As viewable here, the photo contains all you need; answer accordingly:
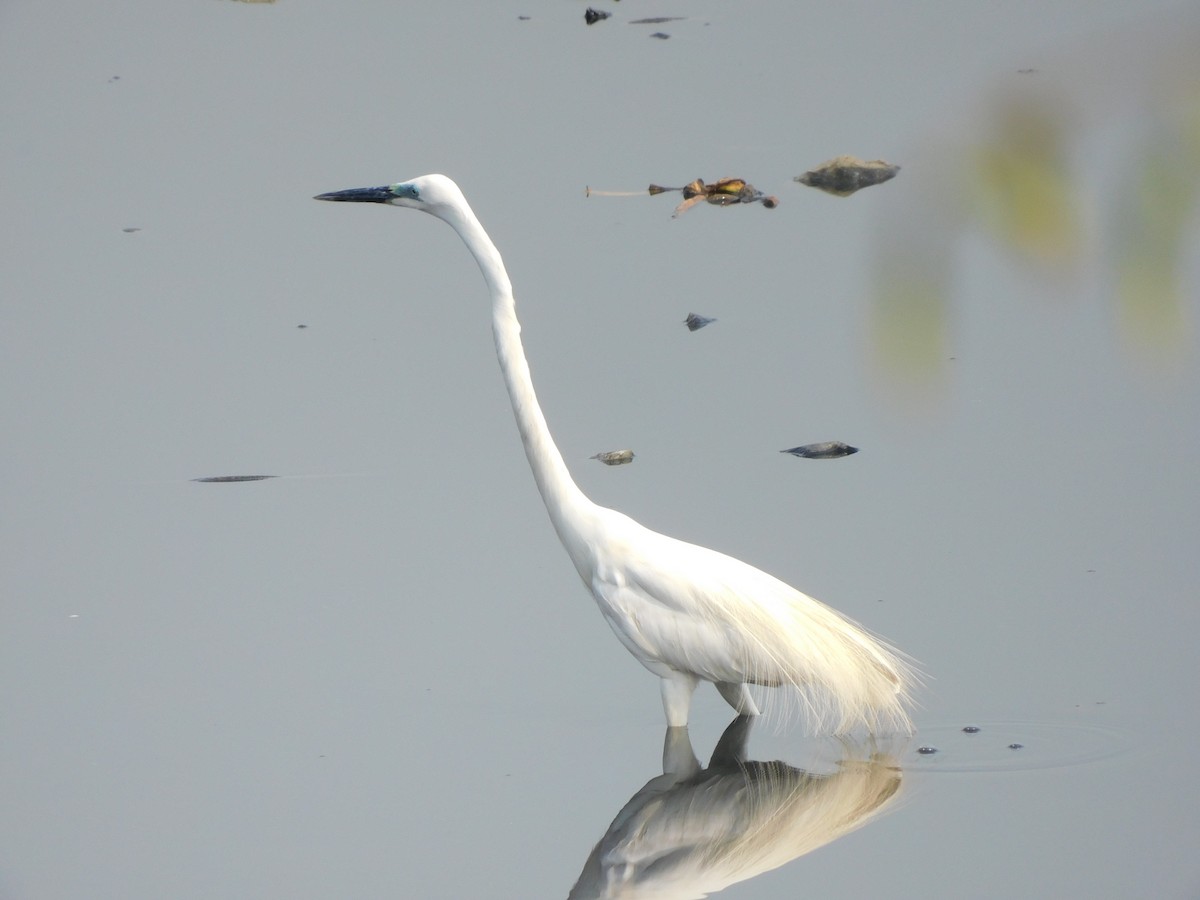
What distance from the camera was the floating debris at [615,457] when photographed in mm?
4227

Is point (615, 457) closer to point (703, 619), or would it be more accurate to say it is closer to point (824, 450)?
point (824, 450)

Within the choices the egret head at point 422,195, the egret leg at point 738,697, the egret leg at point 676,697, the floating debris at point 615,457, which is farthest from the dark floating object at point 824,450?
the egret head at point 422,195

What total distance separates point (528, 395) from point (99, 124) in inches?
178

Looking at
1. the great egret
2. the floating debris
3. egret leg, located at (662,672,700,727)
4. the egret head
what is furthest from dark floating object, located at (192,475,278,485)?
egret leg, located at (662,672,700,727)

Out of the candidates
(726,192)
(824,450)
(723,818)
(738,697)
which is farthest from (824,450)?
(723,818)

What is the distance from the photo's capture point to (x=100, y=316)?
17.4 ft

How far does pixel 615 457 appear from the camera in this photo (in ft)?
13.9

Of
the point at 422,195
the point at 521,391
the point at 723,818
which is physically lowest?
the point at 723,818

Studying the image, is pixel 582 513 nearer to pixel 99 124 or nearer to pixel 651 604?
pixel 651 604

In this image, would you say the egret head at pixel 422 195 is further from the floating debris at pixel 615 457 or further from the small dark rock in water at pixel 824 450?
the small dark rock in water at pixel 824 450

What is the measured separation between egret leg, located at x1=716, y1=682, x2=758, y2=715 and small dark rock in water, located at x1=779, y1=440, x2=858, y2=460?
1138 millimetres

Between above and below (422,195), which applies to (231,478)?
below

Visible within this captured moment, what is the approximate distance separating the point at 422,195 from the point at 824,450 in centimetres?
152

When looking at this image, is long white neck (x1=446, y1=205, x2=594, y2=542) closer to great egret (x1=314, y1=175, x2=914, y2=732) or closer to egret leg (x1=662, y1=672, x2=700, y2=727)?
great egret (x1=314, y1=175, x2=914, y2=732)
